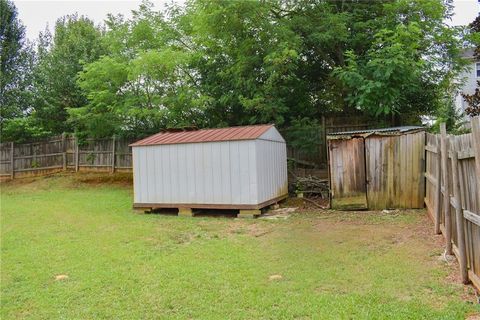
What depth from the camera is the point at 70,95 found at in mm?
17266

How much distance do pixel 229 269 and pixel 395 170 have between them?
5.19 meters

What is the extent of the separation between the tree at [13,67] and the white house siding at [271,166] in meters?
14.1

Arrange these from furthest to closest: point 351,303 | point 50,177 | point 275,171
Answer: point 50,177 → point 275,171 → point 351,303

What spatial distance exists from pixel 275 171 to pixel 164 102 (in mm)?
5065

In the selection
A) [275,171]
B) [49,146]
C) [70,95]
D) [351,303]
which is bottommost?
[351,303]

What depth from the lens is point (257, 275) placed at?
4543 mm

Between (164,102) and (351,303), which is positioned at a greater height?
(164,102)

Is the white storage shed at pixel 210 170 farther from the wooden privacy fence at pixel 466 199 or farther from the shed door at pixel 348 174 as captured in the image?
the wooden privacy fence at pixel 466 199

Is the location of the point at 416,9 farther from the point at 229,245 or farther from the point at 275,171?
the point at 229,245

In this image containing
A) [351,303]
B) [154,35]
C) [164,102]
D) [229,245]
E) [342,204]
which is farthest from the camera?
[154,35]

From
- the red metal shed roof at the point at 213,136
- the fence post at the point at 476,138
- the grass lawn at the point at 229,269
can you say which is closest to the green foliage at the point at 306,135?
the red metal shed roof at the point at 213,136

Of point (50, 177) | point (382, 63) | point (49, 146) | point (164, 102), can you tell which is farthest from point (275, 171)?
point (49, 146)

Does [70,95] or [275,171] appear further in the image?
[70,95]

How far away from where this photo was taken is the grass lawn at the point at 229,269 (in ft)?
11.7
